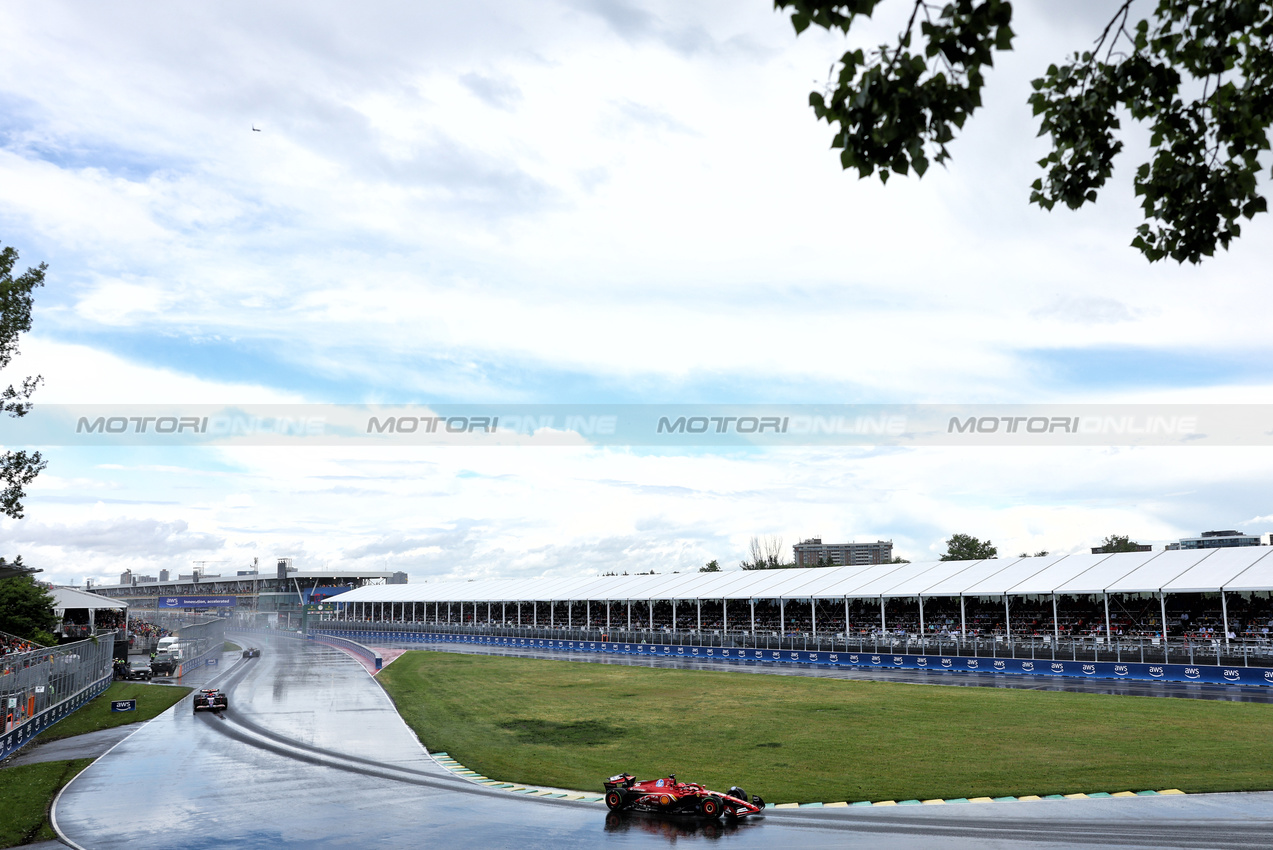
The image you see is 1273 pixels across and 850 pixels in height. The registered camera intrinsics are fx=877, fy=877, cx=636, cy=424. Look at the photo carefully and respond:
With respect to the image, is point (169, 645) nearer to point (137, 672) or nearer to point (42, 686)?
point (137, 672)

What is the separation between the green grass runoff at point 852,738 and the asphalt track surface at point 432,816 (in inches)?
85.0

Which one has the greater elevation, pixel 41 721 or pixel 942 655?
pixel 41 721

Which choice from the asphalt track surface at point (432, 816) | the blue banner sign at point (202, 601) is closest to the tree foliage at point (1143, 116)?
the asphalt track surface at point (432, 816)

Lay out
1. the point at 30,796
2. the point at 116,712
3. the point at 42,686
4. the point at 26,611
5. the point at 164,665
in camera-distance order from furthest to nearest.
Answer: the point at 26,611 < the point at 164,665 < the point at 116,712 < the point at 42,686 < the point at 30,796

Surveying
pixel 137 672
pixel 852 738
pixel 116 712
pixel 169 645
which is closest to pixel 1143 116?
pixel 852 738

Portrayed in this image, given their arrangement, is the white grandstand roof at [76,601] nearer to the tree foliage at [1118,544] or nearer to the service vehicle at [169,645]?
the service vehicle at [169,645]

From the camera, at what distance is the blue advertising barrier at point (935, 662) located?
3834 cm

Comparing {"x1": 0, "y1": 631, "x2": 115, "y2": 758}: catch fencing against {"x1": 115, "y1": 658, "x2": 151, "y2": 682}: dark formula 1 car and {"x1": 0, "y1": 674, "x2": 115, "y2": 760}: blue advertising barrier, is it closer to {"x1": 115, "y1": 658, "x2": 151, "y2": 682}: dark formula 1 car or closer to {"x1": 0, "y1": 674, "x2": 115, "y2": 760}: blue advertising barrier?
{"x1": 0, "y1": 674, "x2": 115, "y2": 760}: blue advertising barrier

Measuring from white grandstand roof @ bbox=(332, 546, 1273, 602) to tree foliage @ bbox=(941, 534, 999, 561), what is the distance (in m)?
83.8

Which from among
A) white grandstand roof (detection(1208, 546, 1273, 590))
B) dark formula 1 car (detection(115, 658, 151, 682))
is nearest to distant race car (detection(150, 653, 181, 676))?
dark formula 1 car (detection(115, 658, 151, 682))

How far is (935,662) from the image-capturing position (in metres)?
48.3

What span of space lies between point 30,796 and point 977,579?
152 feet

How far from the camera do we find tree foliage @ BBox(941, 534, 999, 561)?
479 ft

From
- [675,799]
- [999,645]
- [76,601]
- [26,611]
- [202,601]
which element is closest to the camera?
[675,799]
